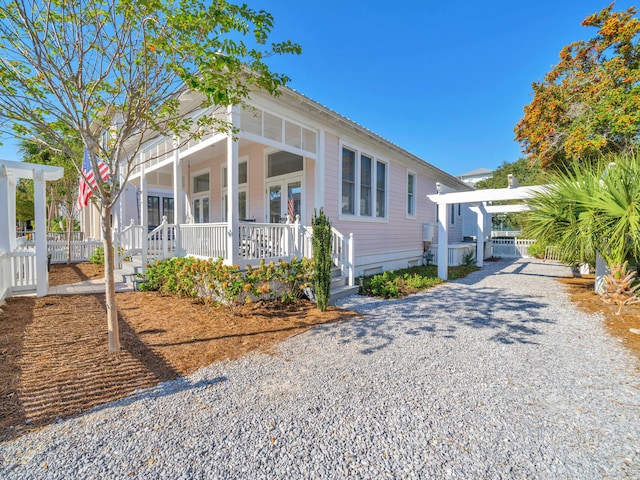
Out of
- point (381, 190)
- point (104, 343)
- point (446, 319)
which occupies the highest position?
point (381, 190)

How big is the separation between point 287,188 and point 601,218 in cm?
712

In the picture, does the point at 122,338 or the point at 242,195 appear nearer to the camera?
the point at 122,338

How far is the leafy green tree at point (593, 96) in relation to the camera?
1040cm

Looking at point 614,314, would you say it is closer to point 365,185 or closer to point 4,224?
point 365,185

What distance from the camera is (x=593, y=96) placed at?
36.4 feet

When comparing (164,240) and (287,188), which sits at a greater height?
(287,188)

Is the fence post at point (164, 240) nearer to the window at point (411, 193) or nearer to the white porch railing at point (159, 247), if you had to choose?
the white porch railing at point (159, 247)

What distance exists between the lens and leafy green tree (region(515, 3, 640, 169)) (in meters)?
10.4

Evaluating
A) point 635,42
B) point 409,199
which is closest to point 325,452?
point 409,199

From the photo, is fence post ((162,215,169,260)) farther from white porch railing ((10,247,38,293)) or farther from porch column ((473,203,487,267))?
porch column ((473,203,487,267))

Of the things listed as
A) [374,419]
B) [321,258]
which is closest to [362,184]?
[321,258]

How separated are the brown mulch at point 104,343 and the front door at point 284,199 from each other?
3.45 m

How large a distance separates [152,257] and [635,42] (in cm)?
1843

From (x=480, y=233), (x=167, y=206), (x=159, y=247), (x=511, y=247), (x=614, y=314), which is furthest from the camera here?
(x=511, y=247)
